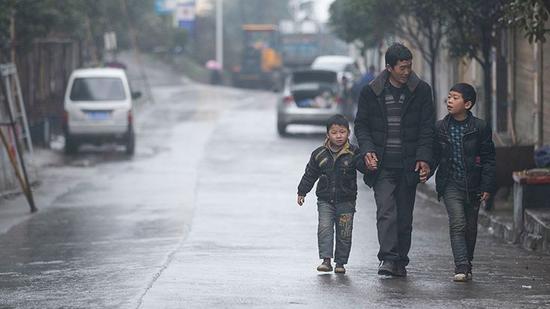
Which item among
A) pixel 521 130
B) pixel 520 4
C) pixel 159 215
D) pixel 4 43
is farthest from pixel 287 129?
pixel 520 4

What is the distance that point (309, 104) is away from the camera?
116 feet

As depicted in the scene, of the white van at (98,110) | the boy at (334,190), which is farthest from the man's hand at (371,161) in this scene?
the white van at (98,110)

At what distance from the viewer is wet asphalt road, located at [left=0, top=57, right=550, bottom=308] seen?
9984 mm

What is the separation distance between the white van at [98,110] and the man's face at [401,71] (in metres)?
20.2

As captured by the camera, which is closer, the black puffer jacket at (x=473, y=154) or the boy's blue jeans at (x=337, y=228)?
the black puffer jacket at (x=473, y=154)

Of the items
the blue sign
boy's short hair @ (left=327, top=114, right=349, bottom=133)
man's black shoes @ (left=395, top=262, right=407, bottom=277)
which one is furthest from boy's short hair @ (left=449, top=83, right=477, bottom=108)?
the blue sign

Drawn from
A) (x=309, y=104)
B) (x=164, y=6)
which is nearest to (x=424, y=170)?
(x=309, y=104)

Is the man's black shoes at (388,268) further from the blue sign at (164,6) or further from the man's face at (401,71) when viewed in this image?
the blue sign at (164,6)


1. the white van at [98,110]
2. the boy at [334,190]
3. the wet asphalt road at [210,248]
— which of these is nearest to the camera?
the wet asphalt road at [210,248]

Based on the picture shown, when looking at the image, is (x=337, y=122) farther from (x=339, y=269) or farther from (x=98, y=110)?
(x=98, y=110)

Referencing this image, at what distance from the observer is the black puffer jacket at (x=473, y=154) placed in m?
10.9

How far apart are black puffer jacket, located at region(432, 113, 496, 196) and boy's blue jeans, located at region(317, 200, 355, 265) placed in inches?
32.7

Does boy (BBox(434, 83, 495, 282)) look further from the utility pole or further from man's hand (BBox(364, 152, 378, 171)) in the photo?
the utility pole

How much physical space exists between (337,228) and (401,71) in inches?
57.3
